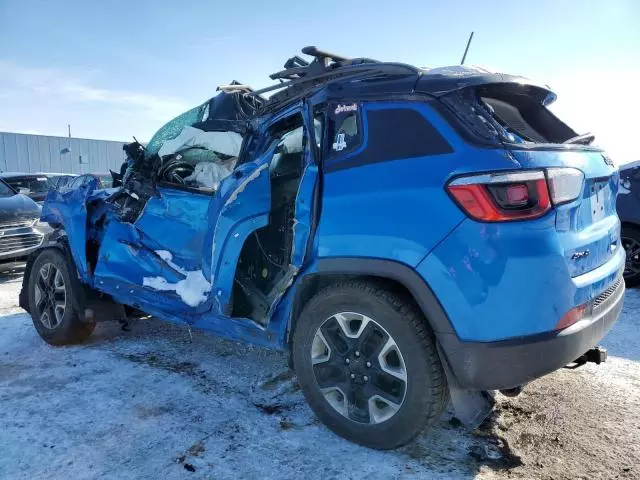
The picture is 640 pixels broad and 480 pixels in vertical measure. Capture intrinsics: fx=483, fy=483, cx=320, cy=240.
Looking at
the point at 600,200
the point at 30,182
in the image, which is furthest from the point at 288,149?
the point at 30,182

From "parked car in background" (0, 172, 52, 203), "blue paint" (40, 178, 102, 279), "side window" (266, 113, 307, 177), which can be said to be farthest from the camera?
"parked car in background" (0, 172, 52, 203)

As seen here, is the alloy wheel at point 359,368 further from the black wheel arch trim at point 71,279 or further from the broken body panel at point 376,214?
the black wheel arch trim at point 71,279

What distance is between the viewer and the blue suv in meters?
2.06

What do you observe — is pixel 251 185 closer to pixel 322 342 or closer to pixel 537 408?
pixel 322 342

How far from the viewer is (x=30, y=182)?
33.4 feet

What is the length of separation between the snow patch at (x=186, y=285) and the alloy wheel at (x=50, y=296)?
3.60ft

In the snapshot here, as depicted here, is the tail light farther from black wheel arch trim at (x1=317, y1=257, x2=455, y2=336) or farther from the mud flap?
the mud flap

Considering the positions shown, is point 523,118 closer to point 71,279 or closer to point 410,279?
point 410,279

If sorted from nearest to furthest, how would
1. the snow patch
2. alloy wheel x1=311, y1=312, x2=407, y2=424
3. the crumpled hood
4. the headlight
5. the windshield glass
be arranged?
alloy wheel x1=311, y1=312, x2=407, y2=424, the snow patch, the crumpled hood, the headlight, the windshield glass

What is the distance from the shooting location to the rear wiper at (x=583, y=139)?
8.55ft

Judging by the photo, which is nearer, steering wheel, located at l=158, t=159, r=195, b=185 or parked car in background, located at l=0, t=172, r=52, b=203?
steering wheel, located at l=158, t=159, r=195, b=185

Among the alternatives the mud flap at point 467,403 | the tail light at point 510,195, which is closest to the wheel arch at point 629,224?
the mud flap at point 467,403

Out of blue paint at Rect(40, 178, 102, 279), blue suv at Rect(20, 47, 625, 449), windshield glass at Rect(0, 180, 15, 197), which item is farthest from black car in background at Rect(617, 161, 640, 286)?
windshield glass at Rect(0, 180, 15, 197)

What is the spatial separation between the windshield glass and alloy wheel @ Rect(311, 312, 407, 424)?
8.07 m
